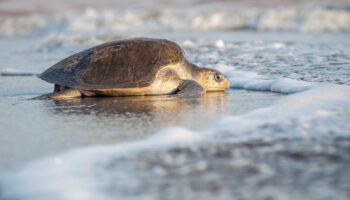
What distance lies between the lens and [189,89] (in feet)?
17.9

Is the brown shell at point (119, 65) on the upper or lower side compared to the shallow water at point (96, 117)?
upper

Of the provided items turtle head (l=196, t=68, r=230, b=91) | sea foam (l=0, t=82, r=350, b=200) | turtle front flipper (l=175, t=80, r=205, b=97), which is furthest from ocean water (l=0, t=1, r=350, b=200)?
turtle head (l=196, t=68, r=230, b=91)

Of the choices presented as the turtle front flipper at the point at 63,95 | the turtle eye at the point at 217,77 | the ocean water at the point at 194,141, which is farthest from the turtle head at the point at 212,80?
the turtle front flipper at the point at 63,95

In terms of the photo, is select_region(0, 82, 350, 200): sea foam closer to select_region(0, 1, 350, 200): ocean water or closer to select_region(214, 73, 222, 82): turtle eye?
A: select_region(0, 1, 350, 200): ocean water

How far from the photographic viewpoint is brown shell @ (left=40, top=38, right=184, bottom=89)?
211 inches

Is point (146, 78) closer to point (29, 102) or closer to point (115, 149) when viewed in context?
point (29, 102)

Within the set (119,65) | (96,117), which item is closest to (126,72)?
(119,65)

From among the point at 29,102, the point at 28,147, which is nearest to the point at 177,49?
the point at 29,102

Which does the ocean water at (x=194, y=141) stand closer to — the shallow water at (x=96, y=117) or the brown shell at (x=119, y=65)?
the shallow water at (x=96, y=117)

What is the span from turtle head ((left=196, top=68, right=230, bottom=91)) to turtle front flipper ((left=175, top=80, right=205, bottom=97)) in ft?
0.98

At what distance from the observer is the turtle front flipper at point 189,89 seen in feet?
17.5

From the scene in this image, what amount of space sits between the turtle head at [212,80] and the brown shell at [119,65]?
37cm

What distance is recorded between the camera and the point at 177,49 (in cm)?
575

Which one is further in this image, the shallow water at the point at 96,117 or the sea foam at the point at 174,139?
the shallow water at the point at 96,117
